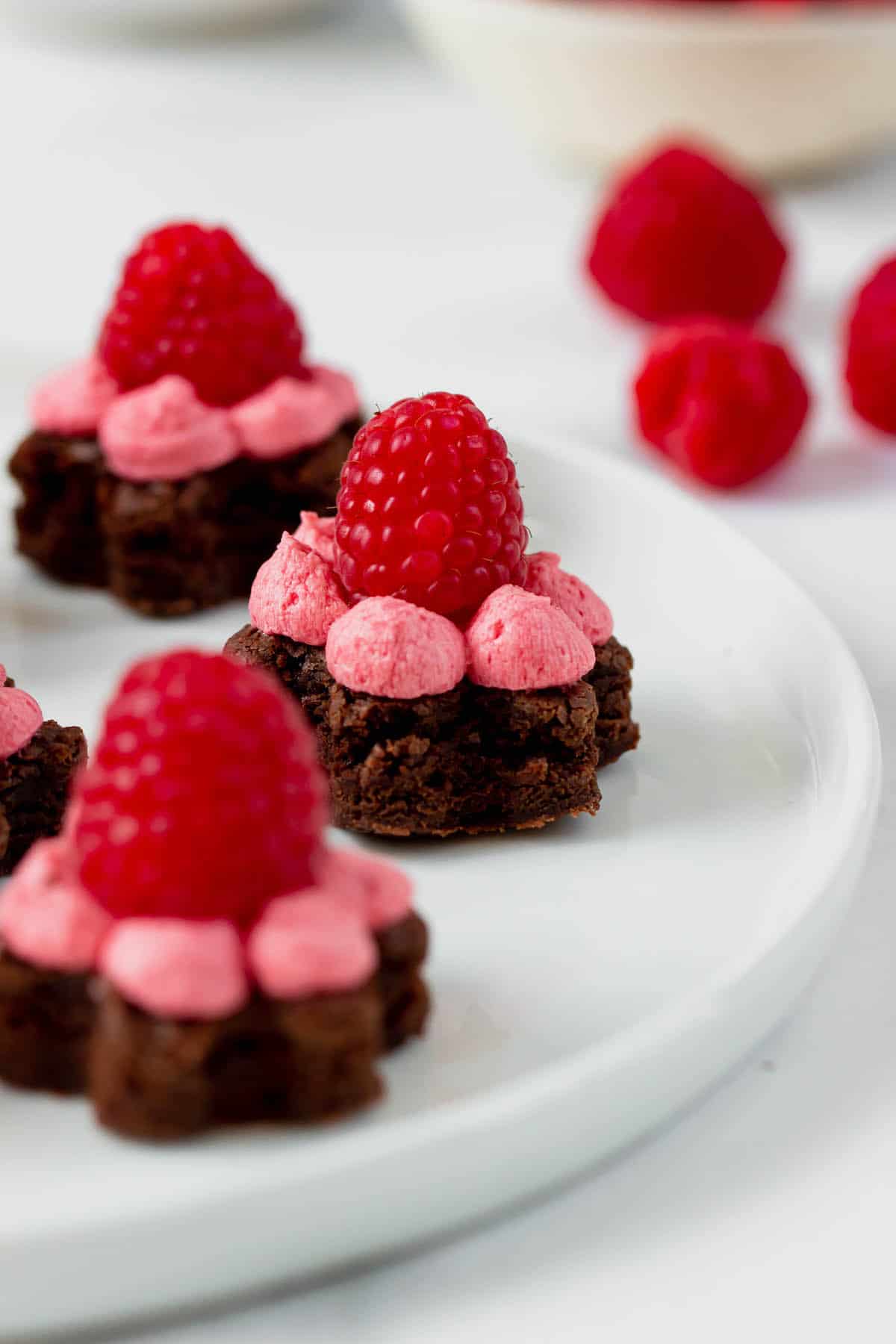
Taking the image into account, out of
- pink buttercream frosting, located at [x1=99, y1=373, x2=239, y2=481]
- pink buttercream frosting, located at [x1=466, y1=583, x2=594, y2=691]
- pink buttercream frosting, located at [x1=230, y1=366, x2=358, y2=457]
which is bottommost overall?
pink buttercream frosting, located at [x1=99, y1=373, x2=239, y2=481]

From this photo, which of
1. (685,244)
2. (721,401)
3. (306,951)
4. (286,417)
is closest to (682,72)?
(685,244)

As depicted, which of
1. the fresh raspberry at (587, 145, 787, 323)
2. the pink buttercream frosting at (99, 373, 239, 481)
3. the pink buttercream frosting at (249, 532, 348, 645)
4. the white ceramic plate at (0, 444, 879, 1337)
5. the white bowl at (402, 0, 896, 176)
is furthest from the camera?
the white bowl at (402, 0, 896, 176)

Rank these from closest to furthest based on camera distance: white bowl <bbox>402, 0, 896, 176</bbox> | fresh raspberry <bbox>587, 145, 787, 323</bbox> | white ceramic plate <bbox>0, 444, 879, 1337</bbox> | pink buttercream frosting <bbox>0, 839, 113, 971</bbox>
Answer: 1. white ceramic plate <bbox>0, 444, 879, 1337</bbox>
2. pink buttercream frosting <bbox>0, 839, 113, 971</bbox>
3. fresh raspberry <bbox>587, 145, 787, 323</bbox>
4. white bowl <bbox>402, 0, 896, 176</bbox>

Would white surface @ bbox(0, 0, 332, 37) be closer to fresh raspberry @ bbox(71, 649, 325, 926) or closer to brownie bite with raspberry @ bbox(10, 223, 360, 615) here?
brownie bite with raspberry @ bbox(10, 223, 360, 615)

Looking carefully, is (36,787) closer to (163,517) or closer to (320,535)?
(320,535)

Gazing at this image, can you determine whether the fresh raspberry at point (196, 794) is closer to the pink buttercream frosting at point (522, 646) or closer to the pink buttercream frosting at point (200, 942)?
the pink buttercream frosting at point (200, 942)

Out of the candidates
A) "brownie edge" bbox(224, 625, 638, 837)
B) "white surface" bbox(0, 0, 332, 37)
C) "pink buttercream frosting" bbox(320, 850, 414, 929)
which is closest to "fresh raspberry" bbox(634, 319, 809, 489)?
"brownie edge" bbox(224, 625, 638, 837)

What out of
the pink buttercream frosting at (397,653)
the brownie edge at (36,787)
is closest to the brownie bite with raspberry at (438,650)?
the pink buttercream frosting at (397,653)
